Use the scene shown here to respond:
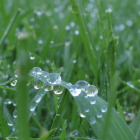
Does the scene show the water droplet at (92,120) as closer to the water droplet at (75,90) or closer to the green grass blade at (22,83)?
the water droplet at (75,90)

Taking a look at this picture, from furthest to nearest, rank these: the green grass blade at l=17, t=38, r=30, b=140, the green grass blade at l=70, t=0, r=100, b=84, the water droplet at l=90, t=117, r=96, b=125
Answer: the green grass blade at l=70, t=0, r=100, b=84 → the water droplet at l=90, t=117, r=96, b=125 → the green grass blade at l=17, t=38, r=30, b=140

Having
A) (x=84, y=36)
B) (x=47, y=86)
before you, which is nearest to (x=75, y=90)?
(x=47, y=86)

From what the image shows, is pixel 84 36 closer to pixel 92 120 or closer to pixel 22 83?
pixel 92 120

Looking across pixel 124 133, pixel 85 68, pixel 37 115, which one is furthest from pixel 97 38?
pixel 124 133

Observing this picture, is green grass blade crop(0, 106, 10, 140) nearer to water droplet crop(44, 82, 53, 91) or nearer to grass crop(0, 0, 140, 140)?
grass crop(0, 0, 140, 140)

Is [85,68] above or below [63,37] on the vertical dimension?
below

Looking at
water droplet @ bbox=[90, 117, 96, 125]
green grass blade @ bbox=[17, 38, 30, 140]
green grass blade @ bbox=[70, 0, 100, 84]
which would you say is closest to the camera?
green grass blade @ bbox=[17, 38, 30, 140]

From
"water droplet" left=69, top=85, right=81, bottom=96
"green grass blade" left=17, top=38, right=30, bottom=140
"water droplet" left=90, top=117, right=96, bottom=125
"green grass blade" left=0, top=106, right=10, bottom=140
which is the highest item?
"green grass blade" left=17, top=38, right=30, bottom=140

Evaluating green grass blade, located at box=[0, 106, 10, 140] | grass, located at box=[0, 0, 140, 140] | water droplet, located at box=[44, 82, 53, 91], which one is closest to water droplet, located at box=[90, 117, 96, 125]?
grass, located at box=[0, 0, 140, 140]

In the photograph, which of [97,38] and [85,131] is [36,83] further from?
[97,38]

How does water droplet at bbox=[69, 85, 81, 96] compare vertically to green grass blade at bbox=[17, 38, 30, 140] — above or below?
below

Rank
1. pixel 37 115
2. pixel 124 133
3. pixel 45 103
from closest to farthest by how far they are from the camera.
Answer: pixel 124 133 < pixel 37 115 < pixel 45 103
